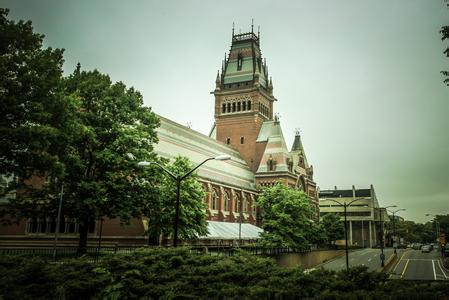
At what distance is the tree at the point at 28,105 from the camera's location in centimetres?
2353

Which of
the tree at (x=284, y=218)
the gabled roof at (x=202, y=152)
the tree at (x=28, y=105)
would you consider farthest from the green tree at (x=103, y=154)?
the tree at (x=284, y=218)

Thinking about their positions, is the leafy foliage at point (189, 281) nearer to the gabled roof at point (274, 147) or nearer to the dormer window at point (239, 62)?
the gabled roof at point (274, 147)

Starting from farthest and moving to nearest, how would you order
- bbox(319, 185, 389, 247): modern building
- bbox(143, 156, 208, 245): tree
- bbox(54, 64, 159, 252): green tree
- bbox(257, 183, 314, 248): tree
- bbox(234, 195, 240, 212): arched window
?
1. bbox(319, 185, 389, 247): modern building
2. bbox(234, 195, 240, 212): arched window
3. bbox(257, 183, 314, 248): tree
4. bbox(143, 156, 208, 245): tree
5. bbox(54, 64, 159, 252): green tree

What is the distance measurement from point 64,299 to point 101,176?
69.2ft

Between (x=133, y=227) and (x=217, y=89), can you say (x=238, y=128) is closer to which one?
(x=217, y=89)

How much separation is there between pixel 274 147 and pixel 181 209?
4853 cm

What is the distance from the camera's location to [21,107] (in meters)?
24.3

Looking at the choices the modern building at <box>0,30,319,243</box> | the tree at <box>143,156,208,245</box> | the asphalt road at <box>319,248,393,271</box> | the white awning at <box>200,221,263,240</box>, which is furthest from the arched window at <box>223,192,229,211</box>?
the tree at <box>143,156,208,245</box>

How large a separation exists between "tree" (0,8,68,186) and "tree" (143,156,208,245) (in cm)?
1299

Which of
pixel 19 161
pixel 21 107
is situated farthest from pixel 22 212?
pixel 21 107

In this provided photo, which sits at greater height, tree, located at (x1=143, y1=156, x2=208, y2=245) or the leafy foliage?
tree, located at (x1=143, y1=156, x2=208, y2=245)

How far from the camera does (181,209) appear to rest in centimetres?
3938

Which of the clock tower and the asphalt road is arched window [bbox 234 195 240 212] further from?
the asphalt road

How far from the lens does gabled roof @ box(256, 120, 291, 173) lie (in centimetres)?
8319
